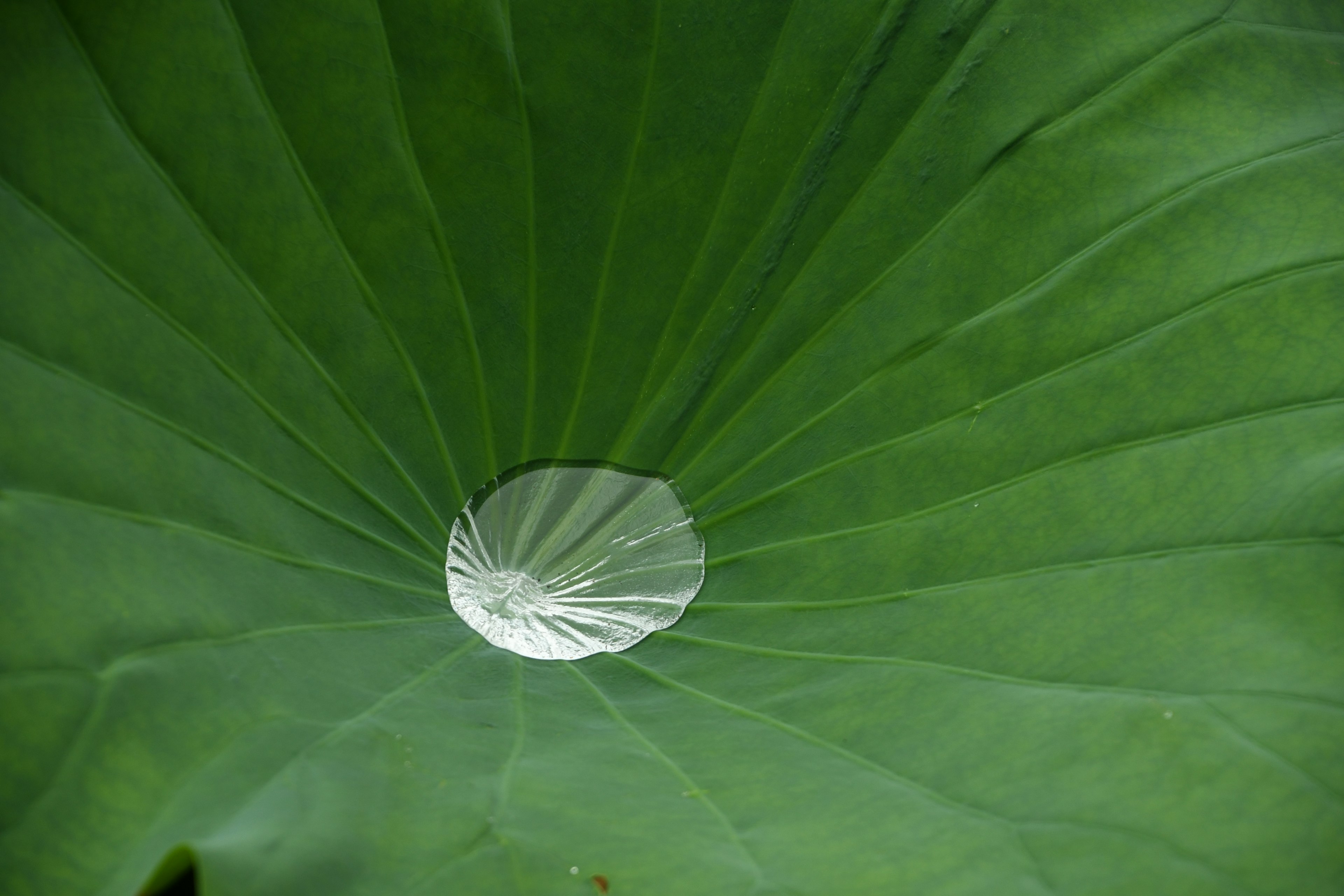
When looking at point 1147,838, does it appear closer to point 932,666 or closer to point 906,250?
point 932,666

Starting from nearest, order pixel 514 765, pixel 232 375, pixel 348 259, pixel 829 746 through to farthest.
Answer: pixel 514 765, pixel 829 746, pixel 232 375, pixel 348 259

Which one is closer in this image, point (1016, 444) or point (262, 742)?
point (262, 742)

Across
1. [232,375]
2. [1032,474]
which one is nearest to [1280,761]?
[1032,474]

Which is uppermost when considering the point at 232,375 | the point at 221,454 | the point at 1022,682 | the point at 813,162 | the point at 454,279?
the point at 813,162

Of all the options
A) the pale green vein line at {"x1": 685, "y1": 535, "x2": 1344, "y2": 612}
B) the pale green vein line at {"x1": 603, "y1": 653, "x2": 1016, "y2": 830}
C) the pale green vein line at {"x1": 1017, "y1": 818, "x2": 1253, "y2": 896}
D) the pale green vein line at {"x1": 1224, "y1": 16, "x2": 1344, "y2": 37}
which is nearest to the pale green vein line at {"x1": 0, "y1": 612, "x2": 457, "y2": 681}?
the pale green vein line at {"x1": 603, "y1": 653, "x2": 1016, "y2": 830}

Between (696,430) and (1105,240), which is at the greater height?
(1105,240)

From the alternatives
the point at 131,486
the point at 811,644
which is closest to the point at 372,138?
the point at 131,486

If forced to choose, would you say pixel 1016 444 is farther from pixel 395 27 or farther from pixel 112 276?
pixel 112 276
